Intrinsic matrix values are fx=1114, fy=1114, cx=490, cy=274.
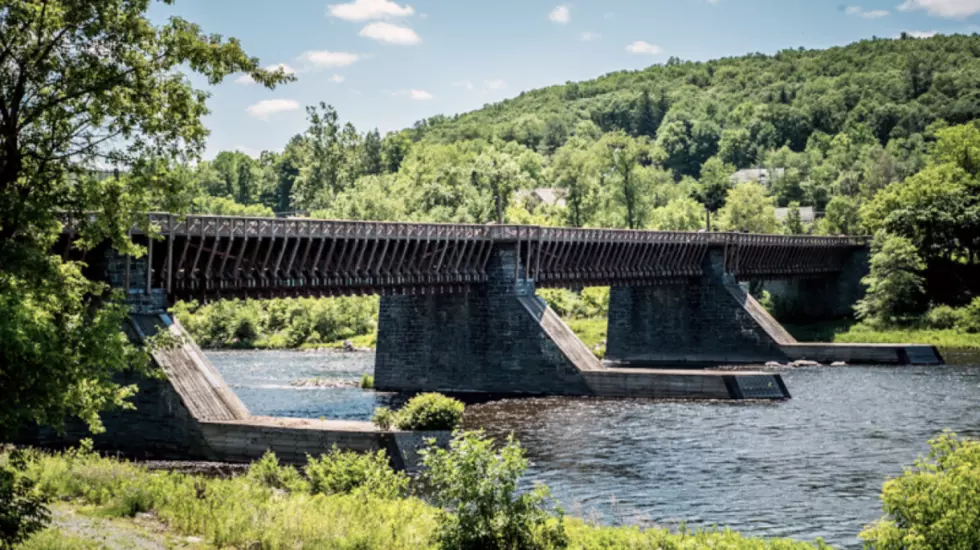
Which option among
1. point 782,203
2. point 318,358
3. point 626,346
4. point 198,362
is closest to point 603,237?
point 626,346

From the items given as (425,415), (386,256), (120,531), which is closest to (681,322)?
(386,256)

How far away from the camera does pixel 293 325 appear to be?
3920 inches

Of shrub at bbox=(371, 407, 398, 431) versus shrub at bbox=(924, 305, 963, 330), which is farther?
shrub at bbox=(924, 305, 963, 330)

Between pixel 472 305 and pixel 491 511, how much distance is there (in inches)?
1655

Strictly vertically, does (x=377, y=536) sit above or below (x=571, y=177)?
Result: below

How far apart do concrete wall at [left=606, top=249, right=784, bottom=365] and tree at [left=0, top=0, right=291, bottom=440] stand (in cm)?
6139

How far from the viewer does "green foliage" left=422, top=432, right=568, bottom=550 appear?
61.1 feet

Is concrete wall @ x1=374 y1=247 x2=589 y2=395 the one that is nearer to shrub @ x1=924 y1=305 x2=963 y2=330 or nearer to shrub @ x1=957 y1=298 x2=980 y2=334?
shrub @ x1=924 y1=305 x2=963 y2=330

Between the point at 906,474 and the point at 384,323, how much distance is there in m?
47.1

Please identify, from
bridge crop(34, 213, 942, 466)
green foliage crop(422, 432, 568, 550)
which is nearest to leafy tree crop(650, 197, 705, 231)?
bridge crop(34, 213, 942, 466)

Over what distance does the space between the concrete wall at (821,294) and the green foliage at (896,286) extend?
6242 mm

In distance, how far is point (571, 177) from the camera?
364 ft

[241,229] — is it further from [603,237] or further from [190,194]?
[603,237]

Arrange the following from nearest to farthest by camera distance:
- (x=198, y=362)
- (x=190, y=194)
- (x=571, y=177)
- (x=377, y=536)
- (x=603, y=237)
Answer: (x=377, y=536)
(x=190, y=194)
(x=198, y=362)
(x=603, y=237)
(x=571, y=177)
